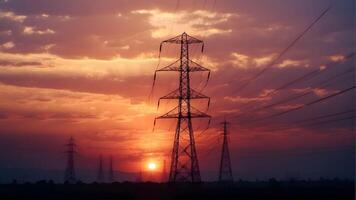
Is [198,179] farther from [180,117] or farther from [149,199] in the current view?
[149,199]

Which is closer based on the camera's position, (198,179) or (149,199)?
(198,179)

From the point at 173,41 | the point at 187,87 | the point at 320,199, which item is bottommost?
the point at 320,199

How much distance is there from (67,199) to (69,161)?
61.4 m

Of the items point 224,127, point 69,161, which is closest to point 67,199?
point 224,127

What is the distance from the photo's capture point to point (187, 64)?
63594 mm

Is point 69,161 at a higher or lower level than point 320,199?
higher

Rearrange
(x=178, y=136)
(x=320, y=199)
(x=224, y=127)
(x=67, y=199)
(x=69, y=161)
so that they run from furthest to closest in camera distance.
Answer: (x=69, y=161)
(x=224, y=127)
(x=67, y=199)
(x=320, y=199)
(x=178, y=136)

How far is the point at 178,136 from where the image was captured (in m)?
62.3

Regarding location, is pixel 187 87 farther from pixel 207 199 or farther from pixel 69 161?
pixel 69 161

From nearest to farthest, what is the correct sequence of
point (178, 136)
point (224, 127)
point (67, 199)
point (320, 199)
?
point (178, 136) < point (320, 199) < point (67, 199) < point (224, 127)

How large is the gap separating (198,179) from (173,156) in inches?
154

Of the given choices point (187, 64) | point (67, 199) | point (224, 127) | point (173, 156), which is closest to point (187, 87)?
point (187, 64)

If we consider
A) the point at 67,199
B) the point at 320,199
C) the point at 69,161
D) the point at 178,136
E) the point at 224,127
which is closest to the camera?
the point at 178,136

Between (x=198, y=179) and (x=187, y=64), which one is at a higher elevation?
(x=187, y=64)
